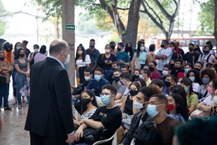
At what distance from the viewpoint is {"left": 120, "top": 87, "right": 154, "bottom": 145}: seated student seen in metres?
5.14

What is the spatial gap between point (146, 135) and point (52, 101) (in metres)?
1.14

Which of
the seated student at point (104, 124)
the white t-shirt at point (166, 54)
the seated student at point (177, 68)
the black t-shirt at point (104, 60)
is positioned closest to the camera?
the seated student at point (104, 124)

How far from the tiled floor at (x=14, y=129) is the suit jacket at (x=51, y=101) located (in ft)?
10.2

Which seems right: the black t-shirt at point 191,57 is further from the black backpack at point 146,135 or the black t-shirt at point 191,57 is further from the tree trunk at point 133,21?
the black backpack at point 146,135

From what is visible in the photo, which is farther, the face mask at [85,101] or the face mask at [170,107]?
the face mask at [85,101]

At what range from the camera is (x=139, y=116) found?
17.2 feet

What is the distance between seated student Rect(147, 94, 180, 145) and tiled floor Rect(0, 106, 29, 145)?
3.59 meters

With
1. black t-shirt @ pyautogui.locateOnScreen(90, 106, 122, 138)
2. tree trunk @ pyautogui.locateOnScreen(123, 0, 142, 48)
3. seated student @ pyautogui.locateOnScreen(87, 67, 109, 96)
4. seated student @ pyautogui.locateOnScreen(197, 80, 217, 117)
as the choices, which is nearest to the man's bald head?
black t-shirt @ pyautogui.locateOnScreen(90, 106, 122, 138)

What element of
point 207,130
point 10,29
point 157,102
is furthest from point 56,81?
point 10,29

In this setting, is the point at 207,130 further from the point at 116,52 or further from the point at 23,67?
the point at 116,52

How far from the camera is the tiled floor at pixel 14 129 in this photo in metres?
7.55

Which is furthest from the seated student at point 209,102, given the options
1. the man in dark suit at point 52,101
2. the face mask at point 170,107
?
the man in dark suit at point 52,101

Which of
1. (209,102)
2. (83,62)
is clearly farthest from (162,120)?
(83,62)

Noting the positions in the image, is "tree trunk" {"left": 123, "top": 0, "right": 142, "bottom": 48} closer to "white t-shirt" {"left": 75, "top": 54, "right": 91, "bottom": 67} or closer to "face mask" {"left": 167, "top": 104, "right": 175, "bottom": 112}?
"white t-shirt" {"left": 75, "top": 54, "right": 91, "bottom": 67}
